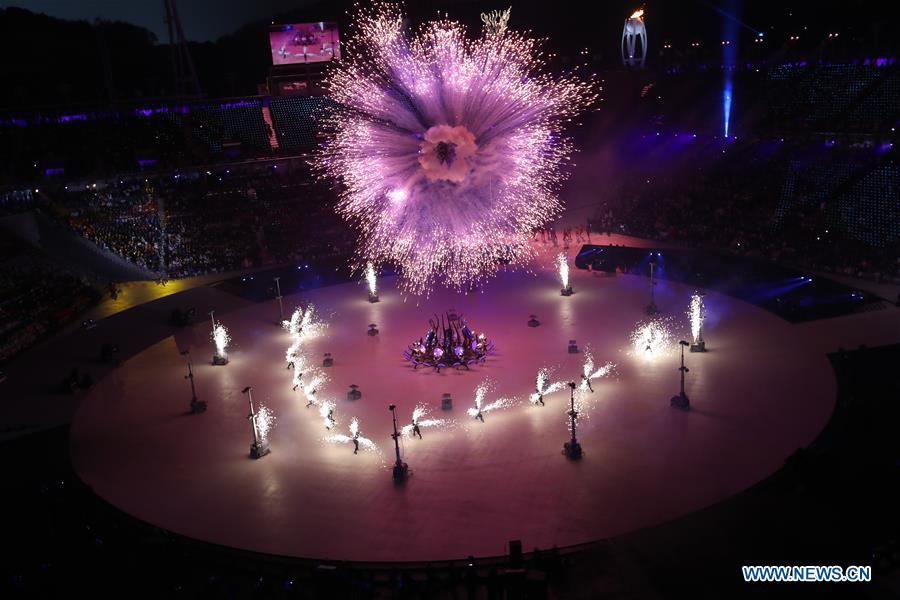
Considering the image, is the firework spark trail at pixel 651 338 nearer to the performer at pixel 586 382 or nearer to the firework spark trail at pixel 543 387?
the performer at pixel 586 382

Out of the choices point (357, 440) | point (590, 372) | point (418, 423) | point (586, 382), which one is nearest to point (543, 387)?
point (586, 382)

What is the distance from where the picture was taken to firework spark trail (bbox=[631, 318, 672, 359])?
31312mm

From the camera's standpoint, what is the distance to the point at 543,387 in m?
28.6

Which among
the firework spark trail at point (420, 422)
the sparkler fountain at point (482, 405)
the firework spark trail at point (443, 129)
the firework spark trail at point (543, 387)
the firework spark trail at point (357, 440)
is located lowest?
the firework spark trail at point (357, 440)

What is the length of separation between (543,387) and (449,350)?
4.98 meters

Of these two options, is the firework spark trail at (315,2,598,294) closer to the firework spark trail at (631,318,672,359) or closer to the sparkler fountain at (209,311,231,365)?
the firework spark trail at (631,318,672,359)

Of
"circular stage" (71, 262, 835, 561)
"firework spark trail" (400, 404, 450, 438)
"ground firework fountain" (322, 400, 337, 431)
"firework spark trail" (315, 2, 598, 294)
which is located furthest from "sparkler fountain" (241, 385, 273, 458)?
"firework spark trail" (315, 2, 598, 294)

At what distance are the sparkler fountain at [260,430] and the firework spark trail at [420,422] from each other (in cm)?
457

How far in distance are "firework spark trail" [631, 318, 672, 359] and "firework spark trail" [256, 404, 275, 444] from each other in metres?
14.7

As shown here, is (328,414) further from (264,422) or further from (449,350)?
(449,350)

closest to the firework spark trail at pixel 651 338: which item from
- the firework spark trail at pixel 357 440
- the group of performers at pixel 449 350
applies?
the group of performers at pixel 449 350

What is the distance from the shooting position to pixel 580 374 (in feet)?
97.1

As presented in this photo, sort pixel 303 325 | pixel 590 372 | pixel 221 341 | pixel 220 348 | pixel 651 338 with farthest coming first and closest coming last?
pixel 303 325, pixel 221 341, pixel 220 348, pixel 651 338, pixel 590 372

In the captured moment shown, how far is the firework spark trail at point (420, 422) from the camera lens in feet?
84.8
